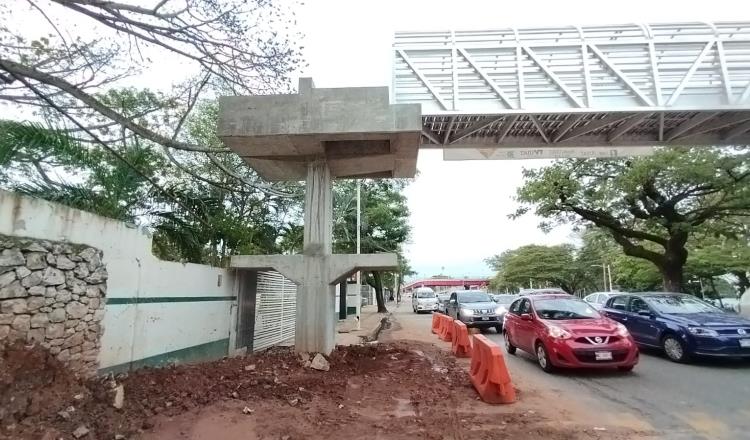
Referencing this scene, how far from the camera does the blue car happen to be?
9070mm

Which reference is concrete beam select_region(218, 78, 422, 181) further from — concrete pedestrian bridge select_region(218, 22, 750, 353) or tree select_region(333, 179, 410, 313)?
tree select_region(333, 179, 410, 313)

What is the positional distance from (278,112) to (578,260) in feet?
159

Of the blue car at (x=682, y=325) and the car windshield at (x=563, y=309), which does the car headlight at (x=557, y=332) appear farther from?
the blue car at (x=682, y=325)

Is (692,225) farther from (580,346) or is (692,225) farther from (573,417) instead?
(573,417)

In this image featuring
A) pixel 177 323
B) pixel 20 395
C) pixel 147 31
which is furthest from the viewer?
pixel 177 323

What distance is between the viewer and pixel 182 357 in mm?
7582

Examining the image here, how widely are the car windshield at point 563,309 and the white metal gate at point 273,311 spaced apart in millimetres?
6429

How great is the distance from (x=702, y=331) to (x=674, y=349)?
77 cm

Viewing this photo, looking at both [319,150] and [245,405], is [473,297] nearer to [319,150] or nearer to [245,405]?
[319,150]

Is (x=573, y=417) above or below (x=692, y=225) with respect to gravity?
below

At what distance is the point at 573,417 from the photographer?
5832 millimetres

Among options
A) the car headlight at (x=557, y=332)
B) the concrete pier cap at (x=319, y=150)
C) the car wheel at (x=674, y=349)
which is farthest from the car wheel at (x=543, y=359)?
the concrete pier cap at (x=319, y=150)

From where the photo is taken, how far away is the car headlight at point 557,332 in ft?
27.9

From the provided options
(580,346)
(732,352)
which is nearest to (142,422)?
(580,346)
